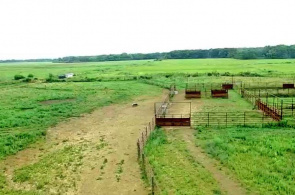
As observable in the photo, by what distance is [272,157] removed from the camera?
15086 mm

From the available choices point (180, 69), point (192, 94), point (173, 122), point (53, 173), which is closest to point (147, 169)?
point (53, 173)

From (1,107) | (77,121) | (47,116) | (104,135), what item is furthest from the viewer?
(1,107)

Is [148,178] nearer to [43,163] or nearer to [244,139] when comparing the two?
[43,163]

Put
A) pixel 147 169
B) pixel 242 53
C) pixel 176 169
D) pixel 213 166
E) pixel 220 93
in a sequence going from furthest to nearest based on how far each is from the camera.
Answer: pixel 242 53, pixel 220 93, pixel 213 166, pixel 147 169, pixel 176 169

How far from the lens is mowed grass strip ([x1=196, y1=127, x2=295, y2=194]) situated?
12352 mm

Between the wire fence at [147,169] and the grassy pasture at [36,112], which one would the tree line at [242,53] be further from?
the wire fence at [147,169]

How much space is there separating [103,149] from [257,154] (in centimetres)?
812

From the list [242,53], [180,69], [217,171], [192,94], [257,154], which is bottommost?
[217,171]

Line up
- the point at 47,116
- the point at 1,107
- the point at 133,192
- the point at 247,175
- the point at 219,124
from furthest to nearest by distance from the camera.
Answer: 1. the point at 1,107
2. the point at 47,116
3. the point at 219,124
4. the point at 247,175
5. the point at 133,192

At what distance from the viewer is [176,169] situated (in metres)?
14.0

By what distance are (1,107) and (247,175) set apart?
88.9 ft

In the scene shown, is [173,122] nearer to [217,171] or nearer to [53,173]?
[217,171]

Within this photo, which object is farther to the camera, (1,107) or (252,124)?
(1,107)

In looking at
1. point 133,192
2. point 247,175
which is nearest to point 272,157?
point 247,175
